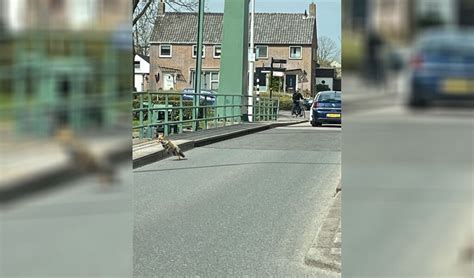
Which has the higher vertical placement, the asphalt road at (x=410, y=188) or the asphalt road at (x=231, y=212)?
the asphalt road at (x=410, y=188)

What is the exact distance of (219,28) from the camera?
54.3ft

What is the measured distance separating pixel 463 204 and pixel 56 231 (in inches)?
15.8

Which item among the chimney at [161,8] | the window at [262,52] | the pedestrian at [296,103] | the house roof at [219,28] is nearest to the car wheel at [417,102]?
the house roof at [219,28]

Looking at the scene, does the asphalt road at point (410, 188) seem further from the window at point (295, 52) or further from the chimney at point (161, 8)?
the window at point (295, 52)

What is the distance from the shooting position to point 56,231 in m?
0.69

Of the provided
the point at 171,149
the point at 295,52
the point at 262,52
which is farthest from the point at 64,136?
the point at 295,52

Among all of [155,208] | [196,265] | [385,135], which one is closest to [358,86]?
[385,135]

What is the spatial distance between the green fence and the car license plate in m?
6.18

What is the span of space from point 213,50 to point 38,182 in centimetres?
1999

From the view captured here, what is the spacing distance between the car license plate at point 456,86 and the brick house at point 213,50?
14795 millimetres

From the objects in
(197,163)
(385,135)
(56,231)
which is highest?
(385,135)

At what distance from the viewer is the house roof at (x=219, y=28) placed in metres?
6.17

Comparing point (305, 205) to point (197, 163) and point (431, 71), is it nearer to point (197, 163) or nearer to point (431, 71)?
point (197, 163)

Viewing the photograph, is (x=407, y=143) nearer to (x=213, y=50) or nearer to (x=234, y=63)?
(x=234, y=63)
